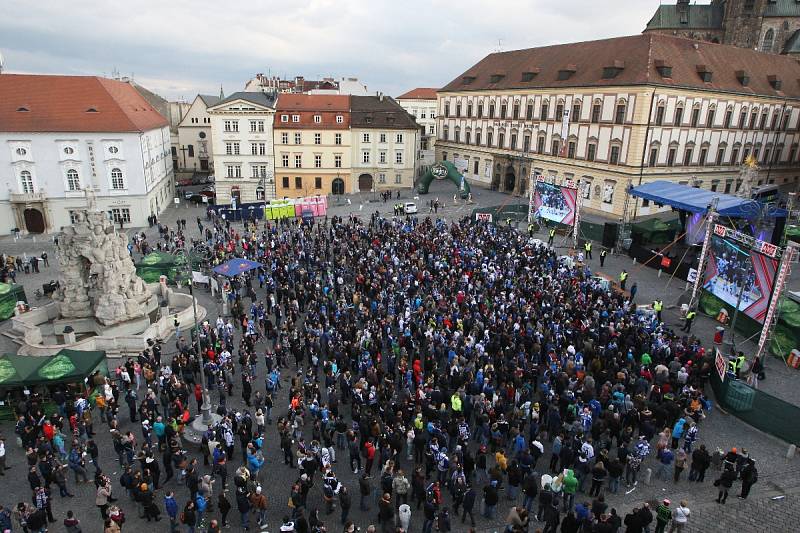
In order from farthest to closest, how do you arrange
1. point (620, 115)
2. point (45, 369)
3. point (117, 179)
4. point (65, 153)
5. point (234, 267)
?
point (620, 115) < point (117, 179) < point (65, 153) < point (234, 267) < point (45, 369)

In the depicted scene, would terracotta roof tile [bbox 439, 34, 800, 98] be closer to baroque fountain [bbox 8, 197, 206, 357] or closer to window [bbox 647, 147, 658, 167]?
window [bbox 647, 147, 658, 167]

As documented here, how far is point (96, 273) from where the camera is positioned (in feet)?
75.2

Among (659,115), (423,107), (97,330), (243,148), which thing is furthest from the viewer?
(423,107)

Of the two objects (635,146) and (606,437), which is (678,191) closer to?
(635,146)

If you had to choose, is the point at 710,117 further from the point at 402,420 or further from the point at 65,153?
the point at 65,153

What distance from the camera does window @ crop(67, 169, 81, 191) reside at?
42.7 meters

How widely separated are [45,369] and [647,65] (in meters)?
46.5

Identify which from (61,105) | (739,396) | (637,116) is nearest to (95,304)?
(739,396)

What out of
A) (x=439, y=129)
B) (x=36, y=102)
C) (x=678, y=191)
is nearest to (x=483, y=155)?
(x=439, y=129)

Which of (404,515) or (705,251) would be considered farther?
(705,251)

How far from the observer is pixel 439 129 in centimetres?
7056

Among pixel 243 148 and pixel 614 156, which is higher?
pixel 614 156

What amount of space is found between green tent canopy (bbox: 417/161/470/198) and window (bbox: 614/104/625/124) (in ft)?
50.3

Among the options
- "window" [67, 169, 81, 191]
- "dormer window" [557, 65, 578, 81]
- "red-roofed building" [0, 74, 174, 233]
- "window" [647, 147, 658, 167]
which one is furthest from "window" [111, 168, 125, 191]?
"window" [647, 147, 658, 167]
